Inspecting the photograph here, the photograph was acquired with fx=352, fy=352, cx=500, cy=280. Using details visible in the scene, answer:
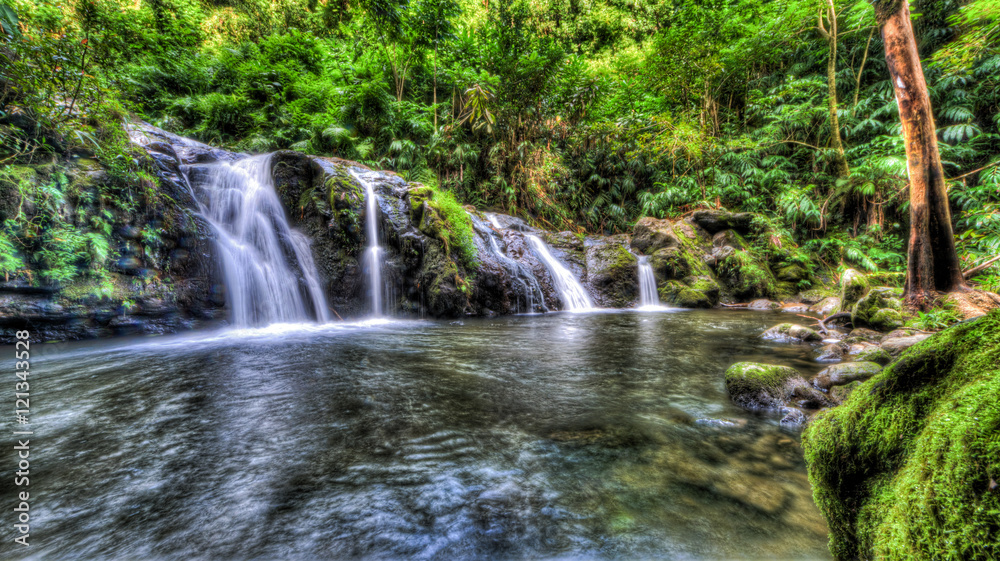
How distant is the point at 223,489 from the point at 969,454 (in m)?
2.83

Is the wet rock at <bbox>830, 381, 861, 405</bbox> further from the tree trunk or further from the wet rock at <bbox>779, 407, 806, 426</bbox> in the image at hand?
the tree trunk

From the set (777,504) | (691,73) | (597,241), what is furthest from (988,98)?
(777,504)

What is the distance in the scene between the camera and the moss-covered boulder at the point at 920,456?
746 mm

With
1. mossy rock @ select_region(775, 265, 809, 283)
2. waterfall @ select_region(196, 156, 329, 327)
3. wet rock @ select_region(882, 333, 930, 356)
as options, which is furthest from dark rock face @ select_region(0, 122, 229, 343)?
mossy rock @ select_region(775, 265, 809, 283)

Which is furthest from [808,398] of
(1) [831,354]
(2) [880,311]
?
(2) [880,311]

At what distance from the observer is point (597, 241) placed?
11688 mm

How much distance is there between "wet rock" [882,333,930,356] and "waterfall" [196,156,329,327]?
8.72 m

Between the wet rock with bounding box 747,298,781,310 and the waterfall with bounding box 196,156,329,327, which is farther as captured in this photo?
the wet rock with bounding box 747,298,781,310

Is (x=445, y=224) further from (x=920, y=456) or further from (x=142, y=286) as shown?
(x=920, y=456)

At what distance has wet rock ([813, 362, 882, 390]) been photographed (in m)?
2.99

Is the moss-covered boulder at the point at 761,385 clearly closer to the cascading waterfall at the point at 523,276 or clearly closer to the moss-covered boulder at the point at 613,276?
the cascading waterfall at the point at 523,276

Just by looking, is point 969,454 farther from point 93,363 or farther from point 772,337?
point 93,363

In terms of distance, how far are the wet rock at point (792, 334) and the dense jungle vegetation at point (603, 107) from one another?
611 cm

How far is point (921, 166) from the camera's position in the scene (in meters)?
4.75
